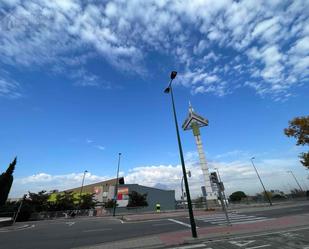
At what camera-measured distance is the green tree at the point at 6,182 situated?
4447 cm

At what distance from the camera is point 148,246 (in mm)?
11539

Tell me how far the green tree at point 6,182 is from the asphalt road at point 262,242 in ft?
145

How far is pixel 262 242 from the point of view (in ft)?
36.0

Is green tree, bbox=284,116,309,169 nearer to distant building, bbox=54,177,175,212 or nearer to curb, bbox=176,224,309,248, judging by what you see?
curb, bbox=176,224,309,248

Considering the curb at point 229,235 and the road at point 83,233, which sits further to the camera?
the road at point 83,233

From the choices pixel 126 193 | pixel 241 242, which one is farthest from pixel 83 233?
pixel 126 193

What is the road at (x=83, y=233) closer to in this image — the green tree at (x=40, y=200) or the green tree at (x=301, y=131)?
the green tree at (x=301, y=131)

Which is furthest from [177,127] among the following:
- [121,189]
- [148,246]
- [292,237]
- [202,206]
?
[121,189]

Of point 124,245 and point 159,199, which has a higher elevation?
point 159,199

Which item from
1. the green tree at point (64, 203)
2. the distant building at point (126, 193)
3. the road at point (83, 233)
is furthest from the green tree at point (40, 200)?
the road at point (83, 233)

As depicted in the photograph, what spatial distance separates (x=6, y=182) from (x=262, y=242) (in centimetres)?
4758

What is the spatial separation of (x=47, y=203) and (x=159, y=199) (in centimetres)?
3550

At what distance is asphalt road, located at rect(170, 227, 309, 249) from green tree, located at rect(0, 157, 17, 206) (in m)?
44.3

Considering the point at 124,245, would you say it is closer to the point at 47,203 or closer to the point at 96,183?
the point at 47,203
